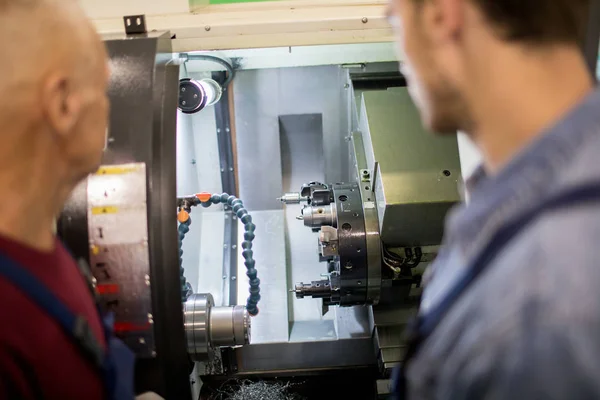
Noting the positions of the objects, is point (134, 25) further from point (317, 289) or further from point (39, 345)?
point (317, 289)

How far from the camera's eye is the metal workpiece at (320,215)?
1544 mm

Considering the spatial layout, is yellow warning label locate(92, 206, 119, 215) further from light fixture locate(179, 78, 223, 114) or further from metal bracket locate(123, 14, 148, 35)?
light fixture locate(179, 78, 223, 114)

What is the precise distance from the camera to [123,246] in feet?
3.11

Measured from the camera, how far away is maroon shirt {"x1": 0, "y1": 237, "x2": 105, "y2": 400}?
1.90ft

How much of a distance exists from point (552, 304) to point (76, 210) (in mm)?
851

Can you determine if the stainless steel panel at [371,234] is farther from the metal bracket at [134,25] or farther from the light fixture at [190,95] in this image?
the metal bracket at [134,25]

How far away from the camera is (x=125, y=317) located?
959mm

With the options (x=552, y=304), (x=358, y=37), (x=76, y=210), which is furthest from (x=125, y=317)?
(x=358, y=37)

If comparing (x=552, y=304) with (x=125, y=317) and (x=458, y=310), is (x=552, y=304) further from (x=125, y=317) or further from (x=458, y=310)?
(x=125, y=317)

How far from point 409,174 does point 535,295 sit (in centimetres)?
97

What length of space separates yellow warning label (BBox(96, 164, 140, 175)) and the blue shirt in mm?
678

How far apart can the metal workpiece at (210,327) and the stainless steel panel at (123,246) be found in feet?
1.05

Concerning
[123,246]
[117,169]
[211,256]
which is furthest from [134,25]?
[211,256]

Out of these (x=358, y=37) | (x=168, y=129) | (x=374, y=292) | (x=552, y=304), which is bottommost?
(x=552, y=304)
